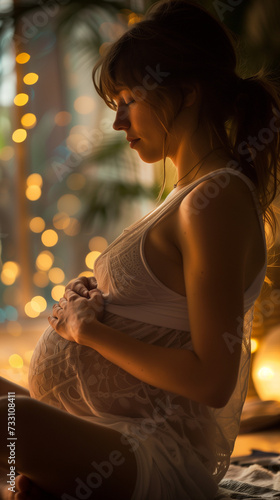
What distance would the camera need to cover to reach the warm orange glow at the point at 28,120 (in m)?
3.23

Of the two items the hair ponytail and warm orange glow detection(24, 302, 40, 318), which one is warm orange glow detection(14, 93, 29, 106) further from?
the hair ponytail

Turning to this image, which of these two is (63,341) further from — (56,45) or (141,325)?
(56,45)

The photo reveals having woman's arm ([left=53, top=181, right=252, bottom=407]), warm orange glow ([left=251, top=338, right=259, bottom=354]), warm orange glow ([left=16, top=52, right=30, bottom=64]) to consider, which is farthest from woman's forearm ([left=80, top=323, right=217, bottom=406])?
warm orange glow ([left=16, top=52, right=30, bottom=64])

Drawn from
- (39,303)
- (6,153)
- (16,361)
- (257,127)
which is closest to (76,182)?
(6,153)

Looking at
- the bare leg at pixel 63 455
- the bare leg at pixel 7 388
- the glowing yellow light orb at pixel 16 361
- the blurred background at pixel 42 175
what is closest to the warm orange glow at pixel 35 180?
the blurred background at pixel 42 175

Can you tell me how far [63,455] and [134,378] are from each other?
7.4 inches

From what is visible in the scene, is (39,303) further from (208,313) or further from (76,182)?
(208,313)

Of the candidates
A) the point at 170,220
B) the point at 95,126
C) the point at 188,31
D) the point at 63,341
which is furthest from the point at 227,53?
the point at 95,126

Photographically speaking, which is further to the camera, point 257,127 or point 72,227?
point 72,227

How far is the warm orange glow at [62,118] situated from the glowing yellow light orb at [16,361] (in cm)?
137

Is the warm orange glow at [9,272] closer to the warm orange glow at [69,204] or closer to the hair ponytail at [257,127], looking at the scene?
the warm orange glow at [69,204]

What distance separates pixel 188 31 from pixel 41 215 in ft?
7.81

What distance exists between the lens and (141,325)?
922mm

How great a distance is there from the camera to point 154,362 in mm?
842
